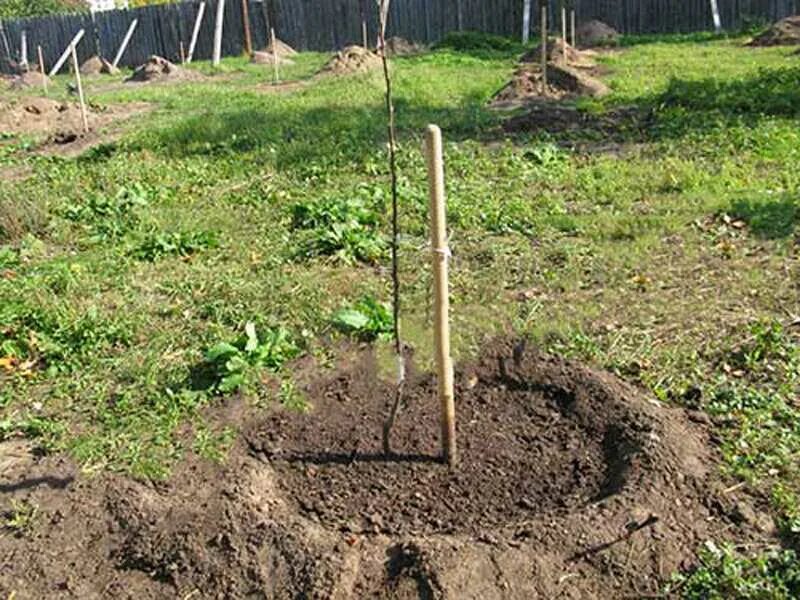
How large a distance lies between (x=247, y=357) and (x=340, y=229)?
1997 millimetres

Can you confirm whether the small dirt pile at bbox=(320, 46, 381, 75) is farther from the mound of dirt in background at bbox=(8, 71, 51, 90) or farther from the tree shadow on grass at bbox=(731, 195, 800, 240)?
the tree shadow on grass at bbox=(731, 195, 800, 240)

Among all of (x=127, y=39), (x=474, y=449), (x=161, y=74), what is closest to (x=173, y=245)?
(x=474, y=449)

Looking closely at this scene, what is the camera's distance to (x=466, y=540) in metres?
3.07

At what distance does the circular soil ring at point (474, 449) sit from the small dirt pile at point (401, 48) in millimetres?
18974

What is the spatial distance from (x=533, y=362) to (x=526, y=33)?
19.8 meters

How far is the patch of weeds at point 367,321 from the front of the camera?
4711 mm

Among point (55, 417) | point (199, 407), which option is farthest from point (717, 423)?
point (55, 417)

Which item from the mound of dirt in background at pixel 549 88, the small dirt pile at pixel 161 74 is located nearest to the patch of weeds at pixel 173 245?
the mound of dirt in background at pixel 549 88

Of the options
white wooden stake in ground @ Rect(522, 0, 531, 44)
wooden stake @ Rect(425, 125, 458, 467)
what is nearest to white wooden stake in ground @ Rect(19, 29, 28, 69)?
white wooden stake in ground @ Rect(522, 0, 531, 44)

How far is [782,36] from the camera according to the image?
1686 centimetres

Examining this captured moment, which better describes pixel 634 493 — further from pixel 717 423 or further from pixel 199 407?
pixel 199 407

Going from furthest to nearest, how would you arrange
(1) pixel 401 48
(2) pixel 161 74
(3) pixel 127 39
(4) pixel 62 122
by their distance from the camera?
(3) pixel 127 39 → (1) pixel 401 48 → (2) pixel 161 74 → (4) pixel 62 122

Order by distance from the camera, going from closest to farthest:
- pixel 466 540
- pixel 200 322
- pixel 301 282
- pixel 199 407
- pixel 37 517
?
pixel 466 540 < pixel 37 517 < pixel 199 407 < pixel 200 322 < pixel 301 282

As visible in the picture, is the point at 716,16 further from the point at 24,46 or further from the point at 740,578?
the point at 24,46
